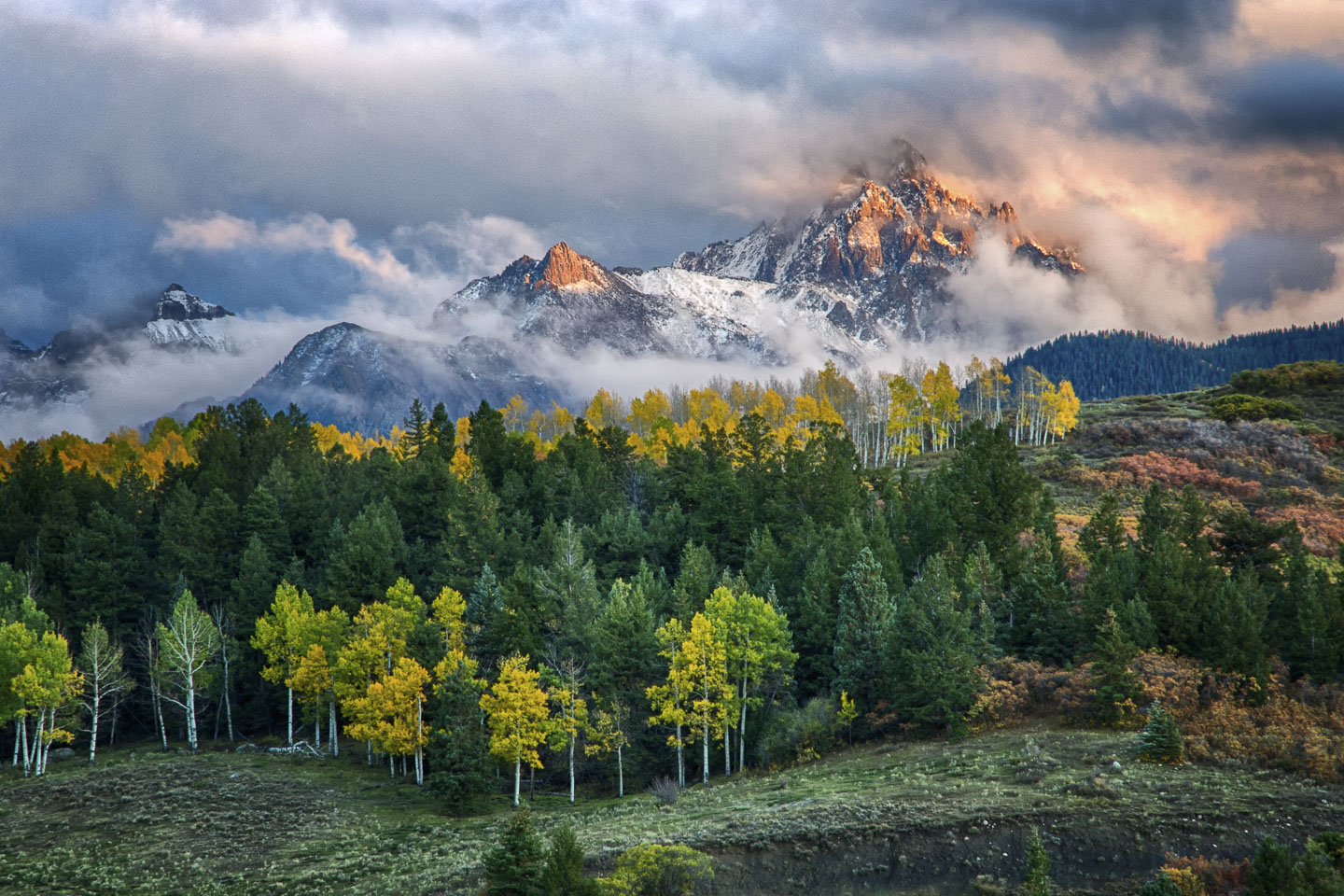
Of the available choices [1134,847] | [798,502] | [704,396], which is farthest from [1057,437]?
[1134,847]

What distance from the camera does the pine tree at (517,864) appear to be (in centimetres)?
2747

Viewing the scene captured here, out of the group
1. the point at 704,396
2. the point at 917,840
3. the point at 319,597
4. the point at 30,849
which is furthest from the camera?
the point at 704,396

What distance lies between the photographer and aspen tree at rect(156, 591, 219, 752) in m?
64.0

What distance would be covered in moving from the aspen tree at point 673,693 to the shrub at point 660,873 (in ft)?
71.5

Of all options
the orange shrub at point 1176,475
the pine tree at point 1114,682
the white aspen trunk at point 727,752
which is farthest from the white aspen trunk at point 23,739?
the orange shrub at point 1176,475

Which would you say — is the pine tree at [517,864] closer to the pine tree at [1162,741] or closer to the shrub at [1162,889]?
the shrub at [1162,889]

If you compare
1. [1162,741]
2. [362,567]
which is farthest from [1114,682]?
[362,567]

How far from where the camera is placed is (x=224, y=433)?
322ft

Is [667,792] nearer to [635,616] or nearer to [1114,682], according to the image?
[635,616]

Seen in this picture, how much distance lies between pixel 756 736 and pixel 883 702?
836 centimetres

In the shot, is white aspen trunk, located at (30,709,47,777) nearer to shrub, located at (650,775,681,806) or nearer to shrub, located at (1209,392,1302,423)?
shrub, located at (650,775,681,806)

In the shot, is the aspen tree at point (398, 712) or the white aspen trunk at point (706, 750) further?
the aspen tree at point (398, 712)

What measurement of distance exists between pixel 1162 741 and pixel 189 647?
62031mm

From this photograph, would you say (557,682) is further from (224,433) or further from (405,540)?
(224,433)
